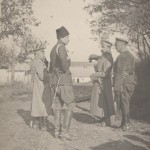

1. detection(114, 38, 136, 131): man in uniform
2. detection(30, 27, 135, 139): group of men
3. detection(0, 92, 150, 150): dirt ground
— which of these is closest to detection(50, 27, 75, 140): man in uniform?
detection(30, 27, 135, 139): group of men

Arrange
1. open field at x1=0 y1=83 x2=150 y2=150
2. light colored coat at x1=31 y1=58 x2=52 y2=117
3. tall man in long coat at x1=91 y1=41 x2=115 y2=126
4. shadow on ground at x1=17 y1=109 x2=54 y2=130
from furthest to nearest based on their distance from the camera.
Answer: shadow on ground at x1=17 y1=109 x2=54 y2=130 < tall man in long coat at x1=91 y1=41 x2=115 y2=126 < light colored coat at x1=31 y1=58 x2=52 y2=117 < open field at x1=0 y1=83 x2=150 y2=150

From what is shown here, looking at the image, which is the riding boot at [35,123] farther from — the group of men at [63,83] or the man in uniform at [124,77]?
the man in uniform at [124,77]

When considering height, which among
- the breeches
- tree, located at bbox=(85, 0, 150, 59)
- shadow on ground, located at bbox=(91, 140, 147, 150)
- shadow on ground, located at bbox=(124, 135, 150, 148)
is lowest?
shadow on ground, located at bbox=(91, 140, 147, 150)

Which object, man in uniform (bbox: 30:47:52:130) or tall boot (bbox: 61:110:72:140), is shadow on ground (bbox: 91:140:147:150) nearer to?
tall boot (bbox: 61:110:72:140)

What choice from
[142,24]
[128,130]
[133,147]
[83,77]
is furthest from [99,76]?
[83,77]

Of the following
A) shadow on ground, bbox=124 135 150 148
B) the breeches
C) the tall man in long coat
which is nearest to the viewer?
shadow on ground, bbox=124 135 150 148

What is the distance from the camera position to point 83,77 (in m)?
94.1

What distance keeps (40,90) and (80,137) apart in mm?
1605

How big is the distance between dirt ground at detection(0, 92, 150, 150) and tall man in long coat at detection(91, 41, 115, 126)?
1.21ft

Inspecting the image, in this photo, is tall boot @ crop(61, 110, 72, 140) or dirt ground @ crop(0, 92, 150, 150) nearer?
dirt ground @ crop(0, 92, 150, 150)

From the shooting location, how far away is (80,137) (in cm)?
704

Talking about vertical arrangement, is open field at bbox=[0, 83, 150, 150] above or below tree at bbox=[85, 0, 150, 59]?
below

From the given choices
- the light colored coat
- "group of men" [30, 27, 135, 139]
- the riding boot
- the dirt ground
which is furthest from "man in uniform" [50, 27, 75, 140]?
the riding boot

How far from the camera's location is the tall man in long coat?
8273mm
